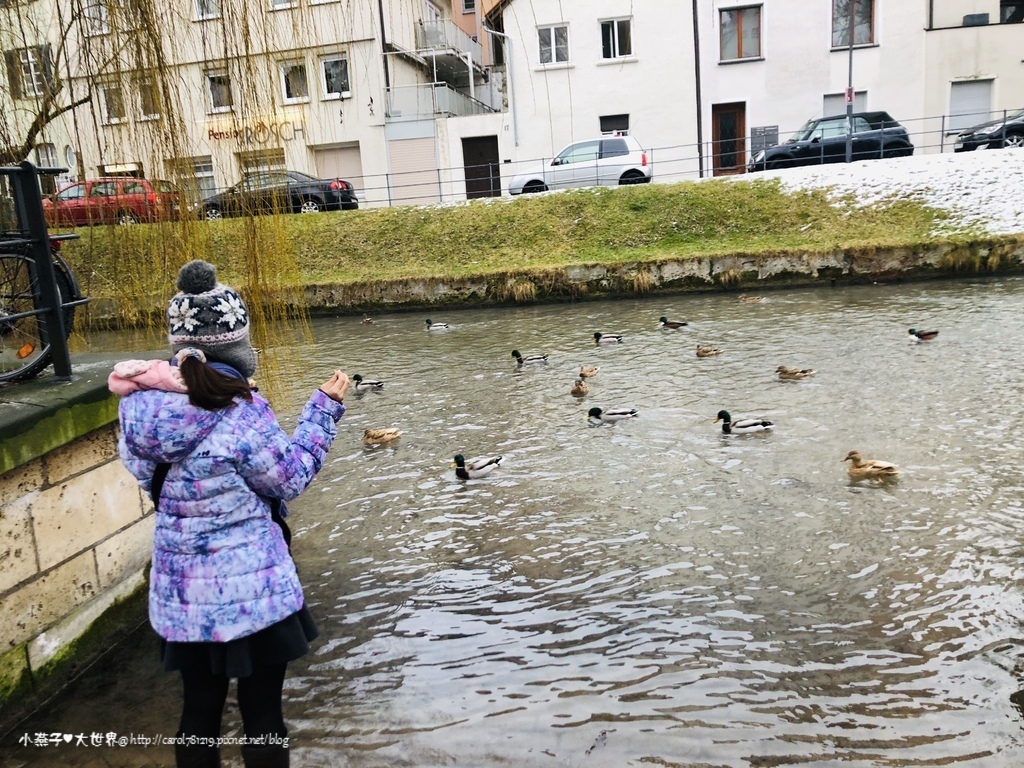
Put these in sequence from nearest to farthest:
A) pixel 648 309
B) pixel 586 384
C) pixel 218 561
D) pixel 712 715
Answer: pixel 218 561 → pixel 712 715 → pixel 586 384 → pixel 648 309

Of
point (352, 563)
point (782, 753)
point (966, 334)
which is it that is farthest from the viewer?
point (966, 334)

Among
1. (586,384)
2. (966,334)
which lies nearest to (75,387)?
(586,384)

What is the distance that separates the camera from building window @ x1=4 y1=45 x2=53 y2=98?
4.41 meters

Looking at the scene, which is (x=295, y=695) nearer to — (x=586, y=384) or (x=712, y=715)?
(x=712, y=715)

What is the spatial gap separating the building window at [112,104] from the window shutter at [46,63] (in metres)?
0.37

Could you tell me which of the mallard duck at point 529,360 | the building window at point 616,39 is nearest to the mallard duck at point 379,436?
the mallard duck at point 529,360

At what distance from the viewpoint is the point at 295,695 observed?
3.96 metres

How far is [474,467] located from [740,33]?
27984mm

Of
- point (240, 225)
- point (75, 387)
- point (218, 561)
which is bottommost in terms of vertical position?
point (218, 561)

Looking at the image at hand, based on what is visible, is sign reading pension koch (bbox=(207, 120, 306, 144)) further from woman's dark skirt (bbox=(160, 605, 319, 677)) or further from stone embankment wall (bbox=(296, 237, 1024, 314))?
stone embankment wall (bbox=(296, 237, 1024, 314))

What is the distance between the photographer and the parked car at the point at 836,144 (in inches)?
902

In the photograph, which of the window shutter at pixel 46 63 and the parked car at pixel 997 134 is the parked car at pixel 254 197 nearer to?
the window shutter at pixel 46 63

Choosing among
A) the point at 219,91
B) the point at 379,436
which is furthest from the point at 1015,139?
the point at 219,91

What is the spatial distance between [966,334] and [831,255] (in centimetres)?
593
